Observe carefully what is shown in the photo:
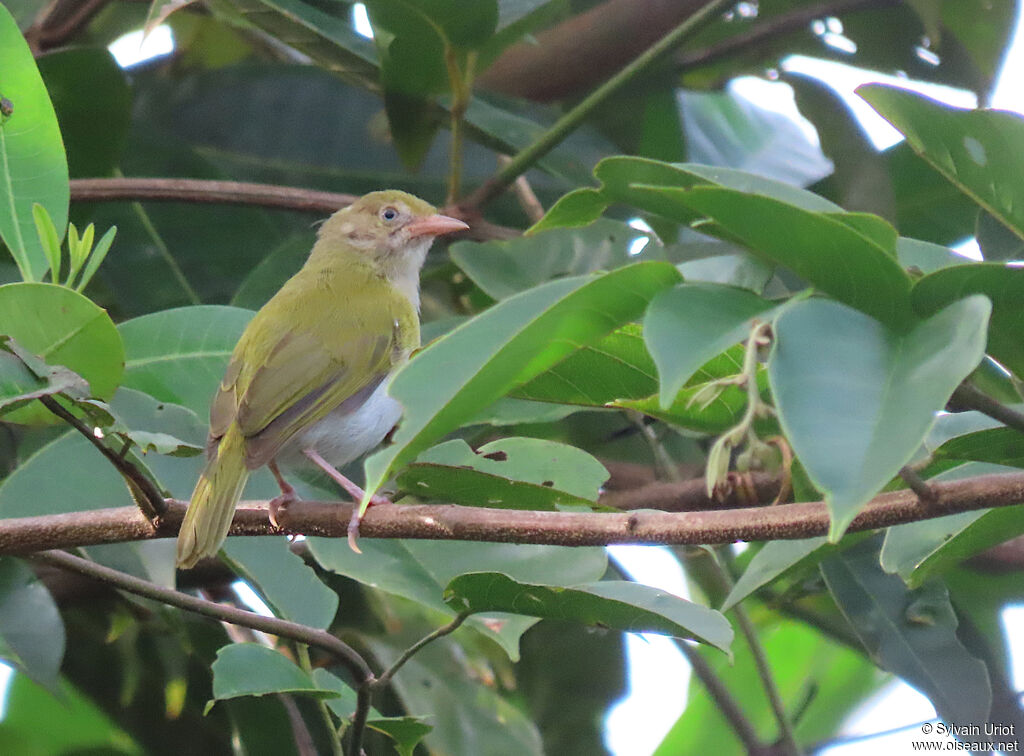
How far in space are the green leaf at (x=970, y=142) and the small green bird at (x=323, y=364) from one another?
4.07 feet

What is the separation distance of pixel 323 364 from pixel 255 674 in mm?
1326

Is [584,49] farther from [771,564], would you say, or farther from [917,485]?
[917,485]

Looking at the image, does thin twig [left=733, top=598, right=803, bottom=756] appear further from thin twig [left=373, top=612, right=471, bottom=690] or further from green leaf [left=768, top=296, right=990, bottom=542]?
green leaf [left=768, top=296, right=990, bottom=542]

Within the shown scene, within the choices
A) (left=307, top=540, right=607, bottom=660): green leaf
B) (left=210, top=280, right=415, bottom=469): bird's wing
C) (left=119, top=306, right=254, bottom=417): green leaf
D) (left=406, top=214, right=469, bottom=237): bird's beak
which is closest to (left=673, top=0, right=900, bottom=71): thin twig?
(left=406, top=214, right=469, bottom=237): bird's beak

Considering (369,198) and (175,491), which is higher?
(369,198)

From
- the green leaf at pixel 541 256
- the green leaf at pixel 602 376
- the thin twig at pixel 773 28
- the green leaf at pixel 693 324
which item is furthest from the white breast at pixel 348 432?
the green leaf at pixel 693 324

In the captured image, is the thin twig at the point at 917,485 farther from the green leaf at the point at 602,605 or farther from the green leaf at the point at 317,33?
the green leaf at the point at 317,33

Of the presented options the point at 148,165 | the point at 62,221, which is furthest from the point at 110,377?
the point at 148,165

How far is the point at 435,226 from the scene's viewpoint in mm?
4023

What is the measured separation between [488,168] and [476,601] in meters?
2.57

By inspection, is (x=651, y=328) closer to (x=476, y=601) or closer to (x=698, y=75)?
(x=476, y=601)

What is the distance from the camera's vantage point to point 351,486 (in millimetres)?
3039

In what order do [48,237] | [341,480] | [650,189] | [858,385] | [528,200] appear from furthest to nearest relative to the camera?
[528,200], [341,480], [48,237], [650,189], [858,385]

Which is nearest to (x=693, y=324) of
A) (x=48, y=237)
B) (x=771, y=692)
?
(x=48, y=237)
